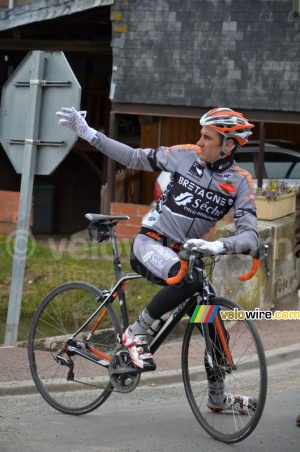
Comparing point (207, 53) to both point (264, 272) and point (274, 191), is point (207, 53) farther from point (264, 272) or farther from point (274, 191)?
point (264, 272)

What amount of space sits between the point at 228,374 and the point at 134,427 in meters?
0.70

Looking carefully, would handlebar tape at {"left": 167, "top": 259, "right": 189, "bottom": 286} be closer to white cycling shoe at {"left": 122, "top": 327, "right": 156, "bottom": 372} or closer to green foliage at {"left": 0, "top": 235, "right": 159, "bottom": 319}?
white cycling shoe at {"left": 122, "top": 327, "right": 156, "bottom": 372}

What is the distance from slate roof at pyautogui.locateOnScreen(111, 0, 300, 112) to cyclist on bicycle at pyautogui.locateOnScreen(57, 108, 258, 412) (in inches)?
390

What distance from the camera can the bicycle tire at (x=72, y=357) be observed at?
7.20 meters

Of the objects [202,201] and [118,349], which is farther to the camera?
[118,349]

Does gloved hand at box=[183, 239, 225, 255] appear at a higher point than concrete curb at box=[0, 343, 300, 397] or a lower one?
higher

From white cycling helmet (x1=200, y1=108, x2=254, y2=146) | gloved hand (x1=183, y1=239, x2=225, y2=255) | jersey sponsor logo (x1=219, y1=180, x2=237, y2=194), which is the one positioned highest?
white cycling helmet (x1=200, y1=108, x2=254, y2=146)

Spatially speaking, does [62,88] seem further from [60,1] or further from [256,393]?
[60,1]

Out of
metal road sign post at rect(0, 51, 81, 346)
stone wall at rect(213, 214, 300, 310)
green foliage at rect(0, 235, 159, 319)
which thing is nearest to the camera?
metal road sign post at rect(0, 51, 81, 346)

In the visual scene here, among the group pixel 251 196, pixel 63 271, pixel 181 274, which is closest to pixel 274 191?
pixel 63 271

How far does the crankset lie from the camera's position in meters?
6.86

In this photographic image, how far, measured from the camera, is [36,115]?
368 inches

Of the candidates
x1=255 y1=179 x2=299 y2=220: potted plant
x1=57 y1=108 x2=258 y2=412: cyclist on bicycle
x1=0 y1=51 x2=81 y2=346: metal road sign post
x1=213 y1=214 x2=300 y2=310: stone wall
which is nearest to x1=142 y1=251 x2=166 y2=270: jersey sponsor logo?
x1=57 y1=108 x2=258 y2=412: cyclist on bicycle

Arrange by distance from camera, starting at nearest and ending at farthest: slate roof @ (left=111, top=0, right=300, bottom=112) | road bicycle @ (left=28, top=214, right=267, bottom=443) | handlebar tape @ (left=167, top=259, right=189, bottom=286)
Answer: handlebar tape @ (left=167, top=259, right=189, bottom=286) → road bicycle @ (left=28, top=214, right=267, bottom=443) → slate roof @ (left=111, top=0, right=300, bottom=112)
